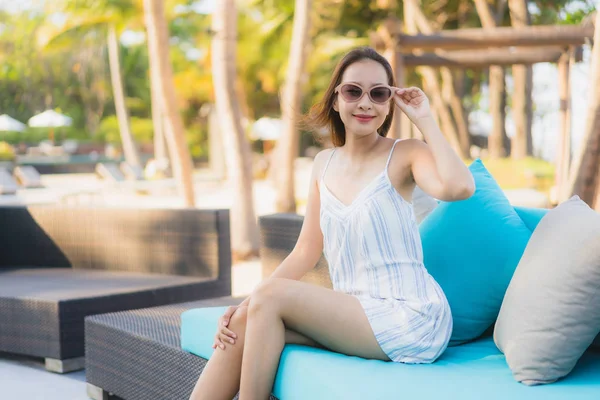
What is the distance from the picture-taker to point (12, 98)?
43.0m

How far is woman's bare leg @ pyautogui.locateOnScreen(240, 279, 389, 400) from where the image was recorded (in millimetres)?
2381

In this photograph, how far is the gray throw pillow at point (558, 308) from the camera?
2188mm

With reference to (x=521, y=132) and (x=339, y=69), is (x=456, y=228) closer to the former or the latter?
(x=339, y=69)

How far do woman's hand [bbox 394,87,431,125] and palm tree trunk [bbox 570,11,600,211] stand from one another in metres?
2.95

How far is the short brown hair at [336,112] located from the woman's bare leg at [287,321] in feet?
2.52

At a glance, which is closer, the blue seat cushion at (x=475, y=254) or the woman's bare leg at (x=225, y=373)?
the woman's bare leg at (x=225, y=373)

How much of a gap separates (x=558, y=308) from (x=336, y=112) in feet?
3.85

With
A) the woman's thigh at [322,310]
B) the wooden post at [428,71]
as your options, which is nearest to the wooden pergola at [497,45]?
the wooden post at [428,71]

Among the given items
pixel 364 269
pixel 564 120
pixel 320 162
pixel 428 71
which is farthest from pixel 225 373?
pixel 428 71

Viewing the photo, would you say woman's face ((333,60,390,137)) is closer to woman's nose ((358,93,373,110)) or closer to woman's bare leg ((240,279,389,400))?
woman's nose ((358,93,373,110))

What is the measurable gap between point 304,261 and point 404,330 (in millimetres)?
644

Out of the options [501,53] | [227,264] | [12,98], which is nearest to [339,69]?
[227,264]

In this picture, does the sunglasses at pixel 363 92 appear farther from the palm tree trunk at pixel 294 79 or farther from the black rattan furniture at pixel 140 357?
the palm tree trunk at pixel 294 79

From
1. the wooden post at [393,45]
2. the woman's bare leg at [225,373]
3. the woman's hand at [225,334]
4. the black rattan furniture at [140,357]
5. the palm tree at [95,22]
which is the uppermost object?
the palm tree at [95,22]
